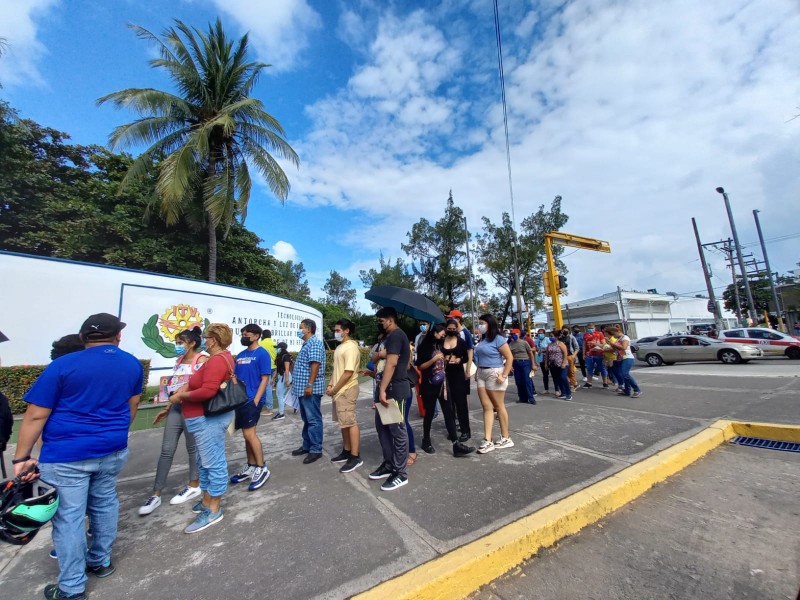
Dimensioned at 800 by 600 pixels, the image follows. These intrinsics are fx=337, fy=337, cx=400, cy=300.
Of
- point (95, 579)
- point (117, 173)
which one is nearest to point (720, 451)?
point (95, 579)

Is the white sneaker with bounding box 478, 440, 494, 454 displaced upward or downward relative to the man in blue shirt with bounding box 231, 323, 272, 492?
downward

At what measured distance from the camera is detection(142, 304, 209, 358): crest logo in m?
8.62

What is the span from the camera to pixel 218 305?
10.2 metres

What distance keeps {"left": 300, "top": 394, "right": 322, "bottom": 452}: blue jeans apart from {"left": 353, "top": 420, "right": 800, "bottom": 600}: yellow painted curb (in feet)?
7.64

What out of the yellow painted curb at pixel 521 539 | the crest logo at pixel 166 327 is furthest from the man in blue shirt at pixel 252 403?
the crest logo at pixel 166 327

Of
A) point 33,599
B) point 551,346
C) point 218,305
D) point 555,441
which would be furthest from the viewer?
point 218,305

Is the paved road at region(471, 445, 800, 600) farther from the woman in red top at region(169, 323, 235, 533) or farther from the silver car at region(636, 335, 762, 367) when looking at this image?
the silver car at region(636, 335, 762, 367)

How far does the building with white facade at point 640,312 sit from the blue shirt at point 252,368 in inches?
1475

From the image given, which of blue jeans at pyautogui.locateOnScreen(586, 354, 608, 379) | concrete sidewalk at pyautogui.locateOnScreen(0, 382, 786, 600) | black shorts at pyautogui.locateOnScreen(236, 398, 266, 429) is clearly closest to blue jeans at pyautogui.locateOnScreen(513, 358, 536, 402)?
concrete sidewalk at pyautogui.locateOnScreen(0, 382, 786, 600)

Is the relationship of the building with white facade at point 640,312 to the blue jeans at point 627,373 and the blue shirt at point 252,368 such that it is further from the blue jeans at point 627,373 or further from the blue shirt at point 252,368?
the blue shirt at point 252,368

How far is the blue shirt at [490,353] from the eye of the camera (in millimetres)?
4125

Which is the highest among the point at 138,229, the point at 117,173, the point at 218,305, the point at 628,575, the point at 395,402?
the point at 117,173

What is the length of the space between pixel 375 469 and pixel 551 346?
5075 mm

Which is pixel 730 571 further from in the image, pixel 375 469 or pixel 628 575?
pixel 375 469
